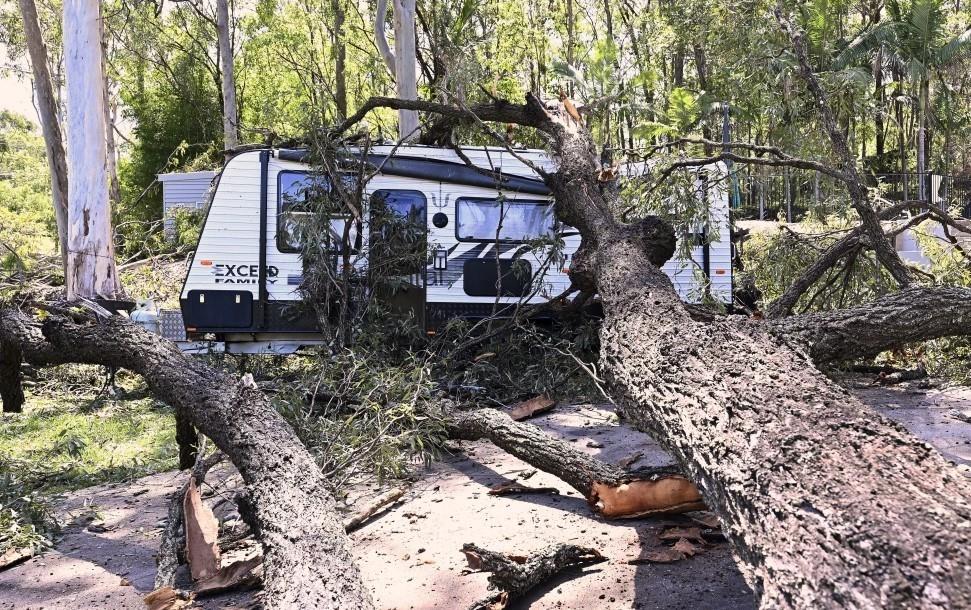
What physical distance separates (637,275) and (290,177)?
5.95 meters

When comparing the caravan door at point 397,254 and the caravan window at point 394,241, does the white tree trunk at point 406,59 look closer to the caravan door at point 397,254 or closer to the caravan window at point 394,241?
the caravan door at point 397,254

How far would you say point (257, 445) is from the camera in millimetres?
3621

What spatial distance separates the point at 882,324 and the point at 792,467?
2.51 metres

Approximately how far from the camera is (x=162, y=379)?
4531mm

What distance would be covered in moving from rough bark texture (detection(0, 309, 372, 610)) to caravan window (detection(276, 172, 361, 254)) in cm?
297

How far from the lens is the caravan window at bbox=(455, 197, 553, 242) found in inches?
365

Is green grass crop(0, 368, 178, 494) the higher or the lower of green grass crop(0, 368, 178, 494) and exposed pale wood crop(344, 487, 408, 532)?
the lower

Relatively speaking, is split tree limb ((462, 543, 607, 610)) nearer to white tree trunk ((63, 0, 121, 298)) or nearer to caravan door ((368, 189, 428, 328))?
caravan door ((368, 189, 428, 328))

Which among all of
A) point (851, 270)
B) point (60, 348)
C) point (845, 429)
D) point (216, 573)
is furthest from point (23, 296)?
point (851, 270)

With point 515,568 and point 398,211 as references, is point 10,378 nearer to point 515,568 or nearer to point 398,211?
point 398,211

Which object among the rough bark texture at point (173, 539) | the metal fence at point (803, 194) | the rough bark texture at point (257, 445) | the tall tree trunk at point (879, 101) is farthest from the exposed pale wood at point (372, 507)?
the tall tree trunk at point (879, 101)

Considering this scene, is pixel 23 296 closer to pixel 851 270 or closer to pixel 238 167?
pixel 238 167

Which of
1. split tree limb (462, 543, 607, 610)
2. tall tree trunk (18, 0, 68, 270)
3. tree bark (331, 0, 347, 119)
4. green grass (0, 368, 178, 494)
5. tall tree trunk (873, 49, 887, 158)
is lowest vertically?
green grass (0, 368, 178, 494)

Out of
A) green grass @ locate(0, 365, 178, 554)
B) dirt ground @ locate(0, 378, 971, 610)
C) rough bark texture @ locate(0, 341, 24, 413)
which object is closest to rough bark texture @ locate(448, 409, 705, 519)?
dirt ground @ locate(0, 378, 971, 610)
